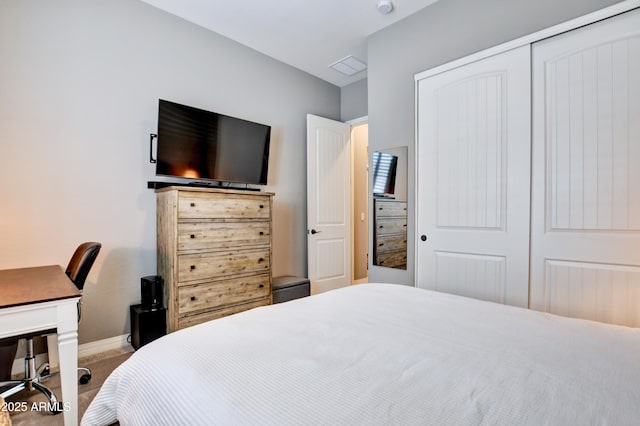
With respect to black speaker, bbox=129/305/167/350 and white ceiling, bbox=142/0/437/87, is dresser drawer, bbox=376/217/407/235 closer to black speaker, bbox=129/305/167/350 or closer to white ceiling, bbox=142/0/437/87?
white ceiling, bbox=142/0/437/87

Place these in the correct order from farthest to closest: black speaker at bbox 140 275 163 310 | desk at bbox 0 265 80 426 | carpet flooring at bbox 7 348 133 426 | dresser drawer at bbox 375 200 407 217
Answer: dresser drawer at bbox 375 200 407 217, black speaker at bbox 140 275 163 310, carpet flooring at bbox 7 348 133 426, desk at bbox 0 265 80 426

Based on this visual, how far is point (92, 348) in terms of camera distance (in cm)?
263

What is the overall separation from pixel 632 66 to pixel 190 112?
3.22m

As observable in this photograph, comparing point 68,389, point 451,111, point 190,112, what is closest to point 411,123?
point 451,111

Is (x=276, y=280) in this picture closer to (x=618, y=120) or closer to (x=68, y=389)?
(x=68, y=389)

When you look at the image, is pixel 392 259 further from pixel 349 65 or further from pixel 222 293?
pixel 349 65

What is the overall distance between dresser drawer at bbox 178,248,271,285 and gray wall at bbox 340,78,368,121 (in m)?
2.41

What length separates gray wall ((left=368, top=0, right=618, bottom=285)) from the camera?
2324mm

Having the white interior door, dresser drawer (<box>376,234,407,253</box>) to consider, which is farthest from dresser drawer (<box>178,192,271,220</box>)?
dresser drawer (<box>376,234,407,253</box>)

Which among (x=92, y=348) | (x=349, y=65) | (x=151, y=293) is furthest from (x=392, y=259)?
(x=92, y=348)

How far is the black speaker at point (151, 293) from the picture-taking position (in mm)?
2660

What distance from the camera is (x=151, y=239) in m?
2.94

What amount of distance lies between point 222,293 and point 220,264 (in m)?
0.26

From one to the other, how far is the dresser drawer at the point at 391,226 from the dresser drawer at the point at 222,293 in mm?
1222
